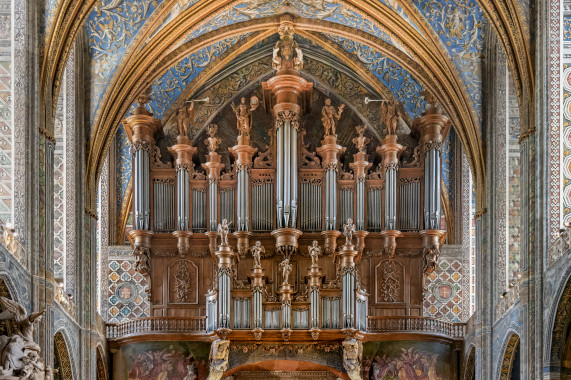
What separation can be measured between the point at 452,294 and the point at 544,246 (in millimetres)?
13787

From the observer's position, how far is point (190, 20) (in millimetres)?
37188

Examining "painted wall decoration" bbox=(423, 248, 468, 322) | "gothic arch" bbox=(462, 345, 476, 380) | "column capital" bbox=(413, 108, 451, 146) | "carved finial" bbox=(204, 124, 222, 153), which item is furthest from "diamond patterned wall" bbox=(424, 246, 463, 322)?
"carved finial" bbox=(204, 124, 222, 153)

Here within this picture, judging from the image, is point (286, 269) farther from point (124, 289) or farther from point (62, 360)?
point (62, 360)

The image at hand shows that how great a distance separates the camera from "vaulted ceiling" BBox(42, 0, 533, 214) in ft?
116

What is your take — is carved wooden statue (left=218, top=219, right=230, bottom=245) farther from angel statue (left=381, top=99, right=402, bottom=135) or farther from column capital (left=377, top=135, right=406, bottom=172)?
angel statue (left=381, top=99, right=402, bottom=135)

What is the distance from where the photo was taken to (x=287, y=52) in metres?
39.5

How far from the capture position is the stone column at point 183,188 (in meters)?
39.2

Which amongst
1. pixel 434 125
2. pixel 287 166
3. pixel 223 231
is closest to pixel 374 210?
pixel 287 166

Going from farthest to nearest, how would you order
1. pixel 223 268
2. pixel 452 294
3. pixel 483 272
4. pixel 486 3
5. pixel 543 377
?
pixel 452 294, pixel 223 268, pixel 483 272, pixel 486 3, pixel 543 377

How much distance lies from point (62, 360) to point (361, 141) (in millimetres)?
12018

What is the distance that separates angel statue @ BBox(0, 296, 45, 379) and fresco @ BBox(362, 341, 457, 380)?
14.2 metres

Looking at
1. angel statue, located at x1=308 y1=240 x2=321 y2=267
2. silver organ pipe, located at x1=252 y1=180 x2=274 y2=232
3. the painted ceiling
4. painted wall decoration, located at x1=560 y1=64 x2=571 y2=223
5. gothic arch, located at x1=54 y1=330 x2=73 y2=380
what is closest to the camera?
painted wall decoration, located at x1=560 y1=64 x2=571 y2=223

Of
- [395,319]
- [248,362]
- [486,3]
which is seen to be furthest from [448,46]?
[248,362]

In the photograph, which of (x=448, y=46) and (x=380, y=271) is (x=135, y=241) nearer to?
(x=380, y=271)
